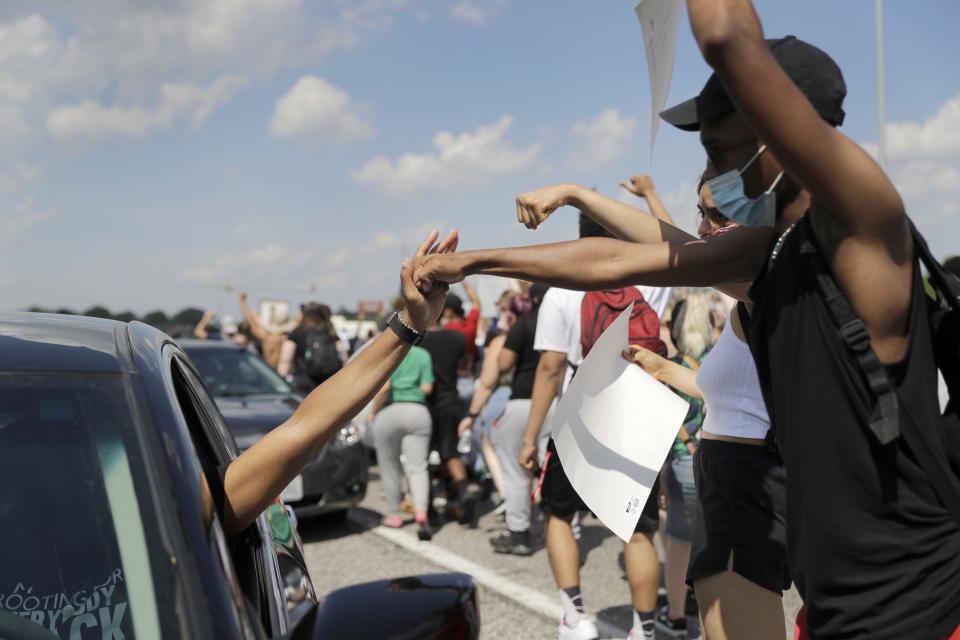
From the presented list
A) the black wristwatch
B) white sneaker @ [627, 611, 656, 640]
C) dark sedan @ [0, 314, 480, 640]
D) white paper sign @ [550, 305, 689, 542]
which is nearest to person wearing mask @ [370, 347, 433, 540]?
white sneaker @ [627, 611, 656, 640]

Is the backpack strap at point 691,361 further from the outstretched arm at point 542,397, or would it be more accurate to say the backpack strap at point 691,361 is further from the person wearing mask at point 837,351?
the person wearing mask at point 837,351

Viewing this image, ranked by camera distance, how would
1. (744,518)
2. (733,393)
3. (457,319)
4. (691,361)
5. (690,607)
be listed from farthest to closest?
(457,319)
(690,607)
(691,361)
(733,393)
(744,518)

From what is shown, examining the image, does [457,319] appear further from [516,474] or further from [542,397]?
[542,397]

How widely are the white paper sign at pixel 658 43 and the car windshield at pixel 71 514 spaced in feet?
4.34

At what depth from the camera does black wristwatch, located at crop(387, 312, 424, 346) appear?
202cm

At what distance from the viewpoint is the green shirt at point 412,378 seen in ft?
24.2

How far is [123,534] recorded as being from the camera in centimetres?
154

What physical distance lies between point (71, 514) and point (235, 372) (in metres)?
7.57

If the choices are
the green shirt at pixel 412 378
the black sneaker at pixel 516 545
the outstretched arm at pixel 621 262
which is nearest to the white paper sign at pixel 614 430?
the outstretched arm at pixel 621 262

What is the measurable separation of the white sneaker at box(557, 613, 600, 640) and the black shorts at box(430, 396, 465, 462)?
3.79 m

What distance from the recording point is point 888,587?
161 cm

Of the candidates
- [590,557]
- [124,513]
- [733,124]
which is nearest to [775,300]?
[733,124]

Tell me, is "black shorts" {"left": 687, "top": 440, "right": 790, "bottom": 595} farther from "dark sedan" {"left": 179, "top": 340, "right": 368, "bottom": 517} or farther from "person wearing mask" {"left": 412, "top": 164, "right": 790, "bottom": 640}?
"dark sedan" {"left": 179, "top": 340, "right": 368, "bottom": 517}

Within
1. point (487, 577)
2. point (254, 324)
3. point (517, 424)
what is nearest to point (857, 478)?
point (487, 577)
